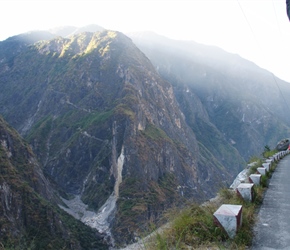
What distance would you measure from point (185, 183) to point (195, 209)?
513ft

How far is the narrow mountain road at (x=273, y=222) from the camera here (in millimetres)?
6041

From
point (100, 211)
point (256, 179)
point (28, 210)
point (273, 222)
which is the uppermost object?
point (273, 222)

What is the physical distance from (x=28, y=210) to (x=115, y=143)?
56141 mm

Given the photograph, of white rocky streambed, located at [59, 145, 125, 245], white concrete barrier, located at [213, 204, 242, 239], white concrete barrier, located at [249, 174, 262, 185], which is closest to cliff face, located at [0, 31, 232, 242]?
white rocky streambed, located at [59, 145, 125, 245]

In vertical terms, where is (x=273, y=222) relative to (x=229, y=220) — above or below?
below

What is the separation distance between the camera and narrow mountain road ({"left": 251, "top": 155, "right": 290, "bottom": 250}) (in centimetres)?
604

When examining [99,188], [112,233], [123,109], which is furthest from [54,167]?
[112,233]

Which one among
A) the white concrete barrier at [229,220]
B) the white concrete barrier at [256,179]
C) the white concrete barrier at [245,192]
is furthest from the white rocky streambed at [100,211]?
the white concrete barrier at [229,220]

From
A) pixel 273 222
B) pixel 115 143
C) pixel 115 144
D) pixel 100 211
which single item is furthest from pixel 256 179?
pixel 115 143

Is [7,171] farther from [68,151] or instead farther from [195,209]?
[195,209]

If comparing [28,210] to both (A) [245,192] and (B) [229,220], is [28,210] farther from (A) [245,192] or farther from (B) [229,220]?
(B) [229,220]

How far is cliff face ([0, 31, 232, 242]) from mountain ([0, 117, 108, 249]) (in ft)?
46.5

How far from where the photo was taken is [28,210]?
96.7 metres

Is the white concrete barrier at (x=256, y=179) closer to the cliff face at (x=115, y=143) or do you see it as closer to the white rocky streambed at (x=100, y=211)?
the cliff face at (x=115, y=143)
